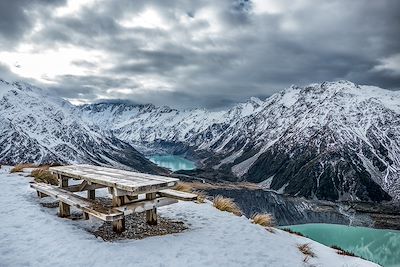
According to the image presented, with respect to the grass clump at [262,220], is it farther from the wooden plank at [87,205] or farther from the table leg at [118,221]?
the wooden plank at [87,205]

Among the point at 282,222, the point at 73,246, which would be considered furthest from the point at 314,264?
the point at 282,222

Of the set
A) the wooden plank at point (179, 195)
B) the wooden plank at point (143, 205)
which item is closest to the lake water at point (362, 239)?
the wooden plank at point (179, 195)

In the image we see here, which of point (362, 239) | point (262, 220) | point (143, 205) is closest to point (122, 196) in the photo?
point (143, 205)

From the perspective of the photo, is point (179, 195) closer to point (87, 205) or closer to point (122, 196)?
point (122, 196)

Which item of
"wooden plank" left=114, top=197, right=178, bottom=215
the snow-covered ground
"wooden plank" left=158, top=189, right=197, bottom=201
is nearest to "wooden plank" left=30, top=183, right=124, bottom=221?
"wooden plank" left=114, top=197, right=178, bottom=215

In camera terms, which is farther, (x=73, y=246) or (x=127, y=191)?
(x=127, y=191)

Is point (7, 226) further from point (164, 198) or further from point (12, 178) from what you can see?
point (12, 178)
